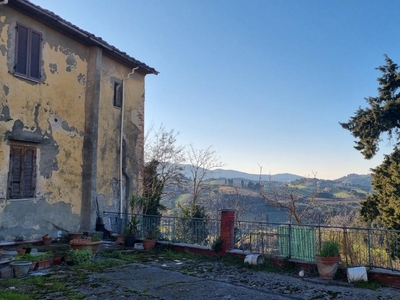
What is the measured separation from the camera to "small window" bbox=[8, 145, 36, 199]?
31.5ft

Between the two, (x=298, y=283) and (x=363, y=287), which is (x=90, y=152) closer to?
(x=298, y=283)

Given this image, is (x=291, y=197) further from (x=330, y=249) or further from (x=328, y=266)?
(x=328, y=266)

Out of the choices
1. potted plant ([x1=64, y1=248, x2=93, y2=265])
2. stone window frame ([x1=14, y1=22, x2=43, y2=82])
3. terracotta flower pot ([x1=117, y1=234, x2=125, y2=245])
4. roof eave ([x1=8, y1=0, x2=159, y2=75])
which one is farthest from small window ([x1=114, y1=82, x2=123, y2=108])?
potted plant ([x1=64, y1=248, x2=93, y2=265])

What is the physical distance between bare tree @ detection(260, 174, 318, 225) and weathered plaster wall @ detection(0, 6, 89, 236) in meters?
13.6

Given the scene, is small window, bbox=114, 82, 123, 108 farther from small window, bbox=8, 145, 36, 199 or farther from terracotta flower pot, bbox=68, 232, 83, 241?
terracotta flower pot, bbox=68, 232, 83, 241

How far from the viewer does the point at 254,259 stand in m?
8.53

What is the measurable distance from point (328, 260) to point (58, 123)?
8.75m

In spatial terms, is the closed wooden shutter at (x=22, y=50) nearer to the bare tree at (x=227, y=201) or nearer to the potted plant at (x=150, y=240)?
the potted plant at (x=150, y=240)

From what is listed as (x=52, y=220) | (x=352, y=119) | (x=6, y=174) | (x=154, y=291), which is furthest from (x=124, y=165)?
(x=352, y=119)

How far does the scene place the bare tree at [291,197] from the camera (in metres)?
21.4

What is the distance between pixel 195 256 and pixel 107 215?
4.49 m

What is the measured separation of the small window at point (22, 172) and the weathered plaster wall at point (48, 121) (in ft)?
0.57

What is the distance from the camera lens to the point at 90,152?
12016mm

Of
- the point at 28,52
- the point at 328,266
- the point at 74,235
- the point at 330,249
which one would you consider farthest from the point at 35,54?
the point at 328,266
